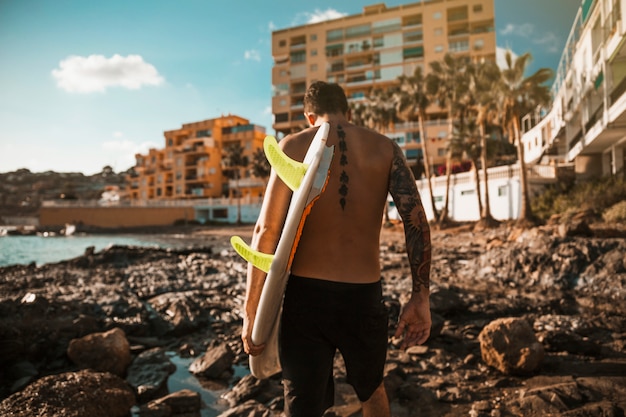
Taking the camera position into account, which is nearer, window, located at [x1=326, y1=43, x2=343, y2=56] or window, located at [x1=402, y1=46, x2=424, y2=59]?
window, located at [x1=402, y1=46, x2=424, y2=59]

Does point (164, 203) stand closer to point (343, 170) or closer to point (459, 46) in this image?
point (459, 46)

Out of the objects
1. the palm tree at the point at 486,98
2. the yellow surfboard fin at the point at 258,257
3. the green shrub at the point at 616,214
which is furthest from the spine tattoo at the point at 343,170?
the palm tree at the point at 486,98

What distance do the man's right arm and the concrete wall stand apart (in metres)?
60.3

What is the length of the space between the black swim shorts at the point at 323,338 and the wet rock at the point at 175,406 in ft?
7.21

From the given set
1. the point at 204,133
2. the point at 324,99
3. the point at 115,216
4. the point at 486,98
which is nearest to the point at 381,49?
the point at 204,133

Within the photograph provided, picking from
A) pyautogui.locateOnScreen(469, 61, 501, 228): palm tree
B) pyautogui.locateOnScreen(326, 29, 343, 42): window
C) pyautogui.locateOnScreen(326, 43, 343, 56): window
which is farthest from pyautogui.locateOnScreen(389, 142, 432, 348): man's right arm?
pyautogui.locateOnScreen(326, 29, 343, 42): window

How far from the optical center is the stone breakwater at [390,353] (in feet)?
12.0

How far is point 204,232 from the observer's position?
4731cm

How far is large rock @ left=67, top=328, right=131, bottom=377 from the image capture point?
4684mm

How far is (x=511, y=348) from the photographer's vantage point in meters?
4.43

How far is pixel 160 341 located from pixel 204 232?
1673 inches

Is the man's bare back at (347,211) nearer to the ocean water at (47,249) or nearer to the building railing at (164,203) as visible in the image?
the ocean water at (47,249)

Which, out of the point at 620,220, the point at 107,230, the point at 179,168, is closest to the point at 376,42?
the point at 179,168

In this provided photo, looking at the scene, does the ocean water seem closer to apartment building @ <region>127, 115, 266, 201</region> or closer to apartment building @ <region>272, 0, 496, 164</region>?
apartment building @ <region>127, 115, 266, 201</region>
